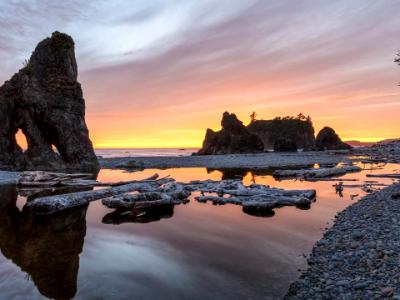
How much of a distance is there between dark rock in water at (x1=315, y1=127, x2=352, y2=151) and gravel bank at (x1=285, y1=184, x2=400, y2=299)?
143 metres

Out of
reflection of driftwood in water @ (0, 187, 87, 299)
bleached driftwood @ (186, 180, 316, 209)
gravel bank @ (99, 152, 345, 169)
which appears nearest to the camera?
reflection of driftwood in water @ (0, 187, 87, 299)

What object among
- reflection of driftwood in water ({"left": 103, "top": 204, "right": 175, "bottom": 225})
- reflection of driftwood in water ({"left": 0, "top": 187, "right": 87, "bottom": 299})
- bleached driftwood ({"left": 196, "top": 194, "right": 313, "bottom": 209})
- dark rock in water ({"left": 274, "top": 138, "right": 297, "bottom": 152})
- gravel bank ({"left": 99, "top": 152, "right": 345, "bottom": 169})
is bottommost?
reflection of driftwood in water ({"left": 103, "top": 204, "right": 175, "bottom": 225})

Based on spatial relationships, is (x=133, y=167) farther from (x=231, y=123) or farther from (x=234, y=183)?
(x=231, y=123)

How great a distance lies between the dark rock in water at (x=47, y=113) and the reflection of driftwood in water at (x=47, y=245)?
113ft

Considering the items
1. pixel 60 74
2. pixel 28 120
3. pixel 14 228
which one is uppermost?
pixel 60 74

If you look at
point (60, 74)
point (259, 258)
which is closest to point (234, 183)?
point (259, 258)

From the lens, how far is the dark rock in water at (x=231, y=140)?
134 meters

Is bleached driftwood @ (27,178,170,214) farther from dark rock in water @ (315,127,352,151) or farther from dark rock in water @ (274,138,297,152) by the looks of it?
dark rock in water @ (315,127,352,151)

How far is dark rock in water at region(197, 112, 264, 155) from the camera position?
438 feet

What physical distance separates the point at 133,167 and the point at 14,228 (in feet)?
143

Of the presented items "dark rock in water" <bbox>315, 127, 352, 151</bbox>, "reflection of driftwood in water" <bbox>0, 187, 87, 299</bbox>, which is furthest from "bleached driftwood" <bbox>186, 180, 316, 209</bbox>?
"dark rock in water" <bbox>315, 127, 352, 151</bbox>

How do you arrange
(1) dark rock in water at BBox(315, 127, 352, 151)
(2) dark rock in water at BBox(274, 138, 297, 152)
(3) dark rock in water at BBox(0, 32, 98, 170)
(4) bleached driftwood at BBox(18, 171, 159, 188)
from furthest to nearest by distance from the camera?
(1) dark rock in water at BBox(315, 127, 352, 151), (2) dark rock in water at BBox(274, 138, 297, 152), (3) dark rock in water at BBox(0, 32, 98, 170), (4) bleached driftwood at BBox(18, 171, 159, 188)

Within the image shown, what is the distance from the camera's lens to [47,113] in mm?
52688

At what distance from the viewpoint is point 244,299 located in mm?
7453
